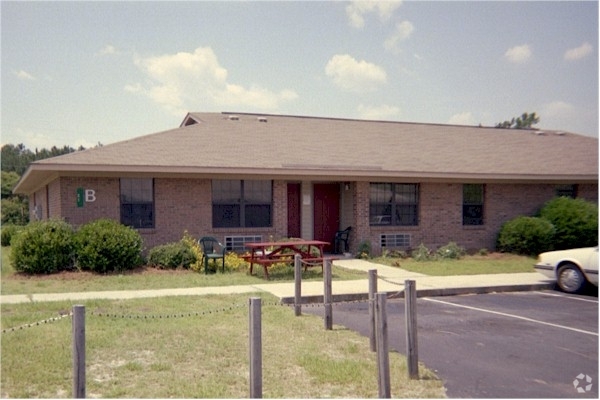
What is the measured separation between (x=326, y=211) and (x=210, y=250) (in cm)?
485

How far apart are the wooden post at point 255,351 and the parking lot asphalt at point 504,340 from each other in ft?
6.89

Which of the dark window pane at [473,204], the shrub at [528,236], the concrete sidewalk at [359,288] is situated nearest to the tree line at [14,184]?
the concrete sidewalk at [359,288]

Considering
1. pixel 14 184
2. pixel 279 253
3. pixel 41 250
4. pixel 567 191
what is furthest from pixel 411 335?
pixel 14 184

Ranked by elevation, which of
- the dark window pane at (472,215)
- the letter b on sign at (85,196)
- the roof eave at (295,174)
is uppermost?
the roof eave at (295,174)

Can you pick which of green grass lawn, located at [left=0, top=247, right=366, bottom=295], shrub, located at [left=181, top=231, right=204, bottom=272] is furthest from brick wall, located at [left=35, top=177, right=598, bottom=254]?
green grass lawn, located at [left=0, top=247, right=366, bottom=295]

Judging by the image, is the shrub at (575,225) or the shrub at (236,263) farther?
the shrub at (575,225)

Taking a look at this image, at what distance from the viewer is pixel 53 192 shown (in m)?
→ 17.9

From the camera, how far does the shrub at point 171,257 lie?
15.6 metres

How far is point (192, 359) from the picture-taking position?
694 cm

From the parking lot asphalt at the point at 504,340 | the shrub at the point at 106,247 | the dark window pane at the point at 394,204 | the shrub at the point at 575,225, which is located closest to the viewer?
the parking lot asphalt at the point at 504,340

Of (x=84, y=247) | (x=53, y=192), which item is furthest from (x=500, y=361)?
(x=53, y=192)

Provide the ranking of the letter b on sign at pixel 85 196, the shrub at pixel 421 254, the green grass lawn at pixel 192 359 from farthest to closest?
the shrub at pixel 421 254
the letter b on sign at pixel 85 196
the green grass lawn at pixel 192 359

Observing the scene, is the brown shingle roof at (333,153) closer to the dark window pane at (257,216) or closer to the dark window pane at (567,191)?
the dark window pane at (567,191)

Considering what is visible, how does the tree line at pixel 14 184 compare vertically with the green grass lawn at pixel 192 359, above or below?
above
